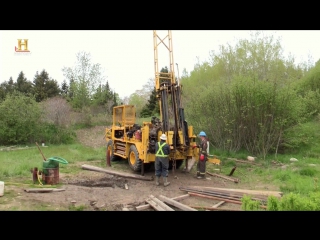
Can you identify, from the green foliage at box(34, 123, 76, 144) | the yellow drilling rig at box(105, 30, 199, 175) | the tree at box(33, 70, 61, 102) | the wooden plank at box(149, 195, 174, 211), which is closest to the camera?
the wooden plank at box(149, 195, 174, 211)

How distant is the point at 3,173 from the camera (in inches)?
350

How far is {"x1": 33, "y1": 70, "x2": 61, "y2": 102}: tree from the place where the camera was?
35312 millimetres

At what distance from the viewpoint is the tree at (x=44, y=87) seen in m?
35.3

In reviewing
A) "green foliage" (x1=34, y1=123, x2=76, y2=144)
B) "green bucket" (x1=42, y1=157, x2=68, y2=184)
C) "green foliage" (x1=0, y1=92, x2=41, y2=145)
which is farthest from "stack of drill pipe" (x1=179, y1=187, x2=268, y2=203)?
"green foliage" (x1=34, y1=123, x2=76, y2=144)

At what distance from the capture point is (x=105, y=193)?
707 centimetres

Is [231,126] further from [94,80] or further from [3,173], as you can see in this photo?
[94,80]

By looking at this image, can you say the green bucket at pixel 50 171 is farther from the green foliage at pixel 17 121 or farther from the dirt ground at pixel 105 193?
the green foliage at pixel 17 121

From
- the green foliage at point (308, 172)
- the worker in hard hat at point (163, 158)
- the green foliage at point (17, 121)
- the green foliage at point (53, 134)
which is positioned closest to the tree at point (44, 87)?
the green foliage at point (53, 134)

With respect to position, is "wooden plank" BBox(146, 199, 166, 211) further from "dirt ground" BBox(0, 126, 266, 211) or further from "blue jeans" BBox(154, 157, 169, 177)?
"blue jeans" BBox(154, 157, 169, 177)

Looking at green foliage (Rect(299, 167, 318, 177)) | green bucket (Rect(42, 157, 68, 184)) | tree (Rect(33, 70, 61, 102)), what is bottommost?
green foliage (Rect(299, 167, 318, 177))

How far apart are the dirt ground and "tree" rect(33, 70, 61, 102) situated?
28313mm

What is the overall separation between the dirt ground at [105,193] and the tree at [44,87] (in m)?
28.3

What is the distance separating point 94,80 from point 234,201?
2406cm
